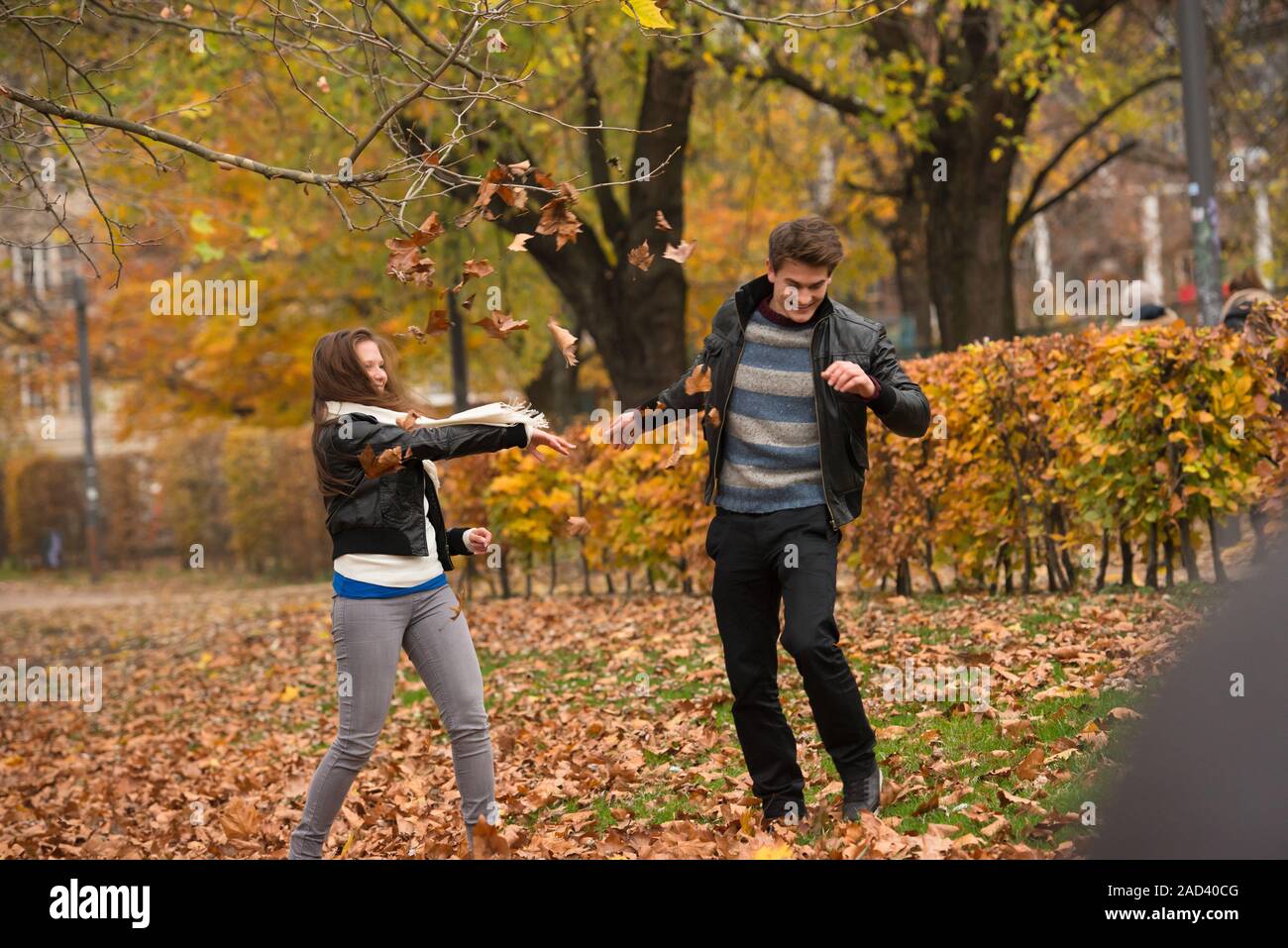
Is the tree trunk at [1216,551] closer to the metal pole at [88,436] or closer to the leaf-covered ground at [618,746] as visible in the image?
the leaf-covered ground at [618,746]

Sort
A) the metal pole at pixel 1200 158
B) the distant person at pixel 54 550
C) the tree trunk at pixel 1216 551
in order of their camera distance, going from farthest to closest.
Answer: the distant person at pixel 54 550
the metal pole at pixel 1200 158
the tree trunk at pixel 1216 551

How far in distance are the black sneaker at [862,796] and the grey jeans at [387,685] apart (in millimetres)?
1278

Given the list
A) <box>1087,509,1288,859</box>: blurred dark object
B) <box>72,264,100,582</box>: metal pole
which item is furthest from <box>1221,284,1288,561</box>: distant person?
<box>72,264,100,582</box>: metal pole

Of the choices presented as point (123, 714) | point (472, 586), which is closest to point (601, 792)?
point (123, 714)

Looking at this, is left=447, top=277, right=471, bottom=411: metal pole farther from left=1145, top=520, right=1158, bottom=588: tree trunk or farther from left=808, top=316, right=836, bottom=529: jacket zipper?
left=808, top=316, right=836, bottom=529: jacket zipper

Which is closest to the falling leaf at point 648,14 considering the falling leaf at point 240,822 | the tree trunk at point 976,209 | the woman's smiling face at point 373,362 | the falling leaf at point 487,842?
the woman's smiling face at point 373,362

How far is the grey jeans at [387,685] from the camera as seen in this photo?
486 centimetres

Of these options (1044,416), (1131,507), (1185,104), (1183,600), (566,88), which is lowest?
(1183,600)

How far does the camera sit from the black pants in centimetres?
485

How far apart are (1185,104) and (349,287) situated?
17.0 metres
